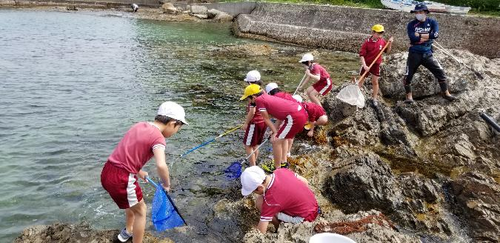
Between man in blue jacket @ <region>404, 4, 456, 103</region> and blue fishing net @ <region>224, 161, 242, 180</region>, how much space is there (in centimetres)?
619

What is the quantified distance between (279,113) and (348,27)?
1075 inches

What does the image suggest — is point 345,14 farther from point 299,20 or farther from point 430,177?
point 430,177

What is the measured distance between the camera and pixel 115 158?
17.6 ft

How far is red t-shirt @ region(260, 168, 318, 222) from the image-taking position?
5.83 m

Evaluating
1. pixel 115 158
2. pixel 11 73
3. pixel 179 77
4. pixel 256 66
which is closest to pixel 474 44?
pixel 256 66

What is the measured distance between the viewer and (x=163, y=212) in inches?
238

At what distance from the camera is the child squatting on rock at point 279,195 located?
581 centimetres

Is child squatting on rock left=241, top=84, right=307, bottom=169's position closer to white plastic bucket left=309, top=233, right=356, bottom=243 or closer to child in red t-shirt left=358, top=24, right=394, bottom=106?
white plastic bucket left=309, top=233, right=356, bottom=243

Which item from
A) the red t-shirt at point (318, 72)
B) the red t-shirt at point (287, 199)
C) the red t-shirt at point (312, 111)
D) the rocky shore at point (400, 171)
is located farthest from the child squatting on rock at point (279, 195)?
the red t-shirt at point (318, 72)

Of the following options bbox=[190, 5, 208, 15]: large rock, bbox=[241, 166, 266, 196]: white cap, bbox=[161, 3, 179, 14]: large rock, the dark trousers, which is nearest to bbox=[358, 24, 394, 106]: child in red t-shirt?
the dark trousers

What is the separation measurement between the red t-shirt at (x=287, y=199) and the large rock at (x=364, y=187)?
5.80ft

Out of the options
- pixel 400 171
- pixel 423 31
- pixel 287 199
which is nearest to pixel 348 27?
pixel 423 31

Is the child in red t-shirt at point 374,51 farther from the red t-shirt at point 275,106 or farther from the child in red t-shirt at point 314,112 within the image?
the red t-shirt at point 275,106

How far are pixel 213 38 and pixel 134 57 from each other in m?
12.4
